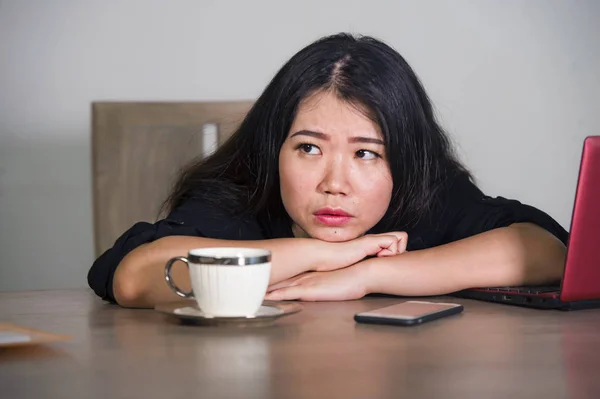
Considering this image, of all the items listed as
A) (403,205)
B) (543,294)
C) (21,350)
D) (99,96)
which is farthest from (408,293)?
(99,96)

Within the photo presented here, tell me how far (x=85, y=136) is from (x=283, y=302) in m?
1.65

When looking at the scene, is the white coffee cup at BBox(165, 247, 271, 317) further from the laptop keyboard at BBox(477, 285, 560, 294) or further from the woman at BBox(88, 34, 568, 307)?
the laptop keyboard at BBox(477, 285, 560, 294)

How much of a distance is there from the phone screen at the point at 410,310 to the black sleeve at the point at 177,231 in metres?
0.43

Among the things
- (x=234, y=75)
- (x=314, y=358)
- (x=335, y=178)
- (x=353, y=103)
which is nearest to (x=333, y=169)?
(x=335, y=178)

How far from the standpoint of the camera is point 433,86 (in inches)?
114

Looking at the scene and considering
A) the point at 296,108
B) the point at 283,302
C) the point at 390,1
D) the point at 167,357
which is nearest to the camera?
the point at 167,357

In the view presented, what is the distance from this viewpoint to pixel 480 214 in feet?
5.16

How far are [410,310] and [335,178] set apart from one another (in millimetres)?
395

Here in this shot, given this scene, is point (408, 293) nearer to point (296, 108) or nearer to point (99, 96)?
point (296, 108)

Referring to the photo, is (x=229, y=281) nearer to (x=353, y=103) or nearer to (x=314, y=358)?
(x=314, y=358)

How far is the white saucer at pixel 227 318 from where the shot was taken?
1.01 m

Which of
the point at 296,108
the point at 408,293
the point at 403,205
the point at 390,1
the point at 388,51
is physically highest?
the point at 390,1

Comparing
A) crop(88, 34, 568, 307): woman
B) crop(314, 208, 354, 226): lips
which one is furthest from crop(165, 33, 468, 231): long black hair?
crop(314, 208, 354, 226): lips

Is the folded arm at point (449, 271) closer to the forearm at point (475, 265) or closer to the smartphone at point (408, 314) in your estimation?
the forearm at point (475, 265)
